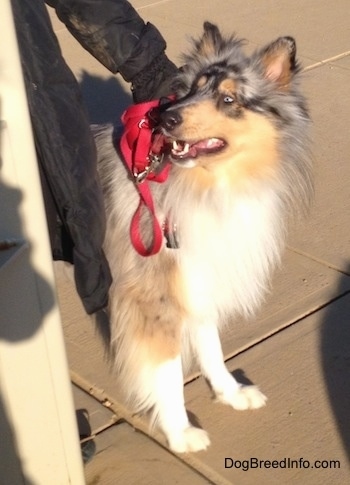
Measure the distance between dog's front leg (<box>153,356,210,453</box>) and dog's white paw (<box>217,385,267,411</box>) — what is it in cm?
26

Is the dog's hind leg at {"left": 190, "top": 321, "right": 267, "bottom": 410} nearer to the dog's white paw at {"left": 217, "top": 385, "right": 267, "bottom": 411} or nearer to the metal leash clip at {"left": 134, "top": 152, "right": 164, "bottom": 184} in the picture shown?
the dog's white paw at {"left": 217, "top": 385, "right": 267, "bottom": 411}

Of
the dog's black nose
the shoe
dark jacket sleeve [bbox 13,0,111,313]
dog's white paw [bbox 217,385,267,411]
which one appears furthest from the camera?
dog's white paw [bbox 217,385,267,411]

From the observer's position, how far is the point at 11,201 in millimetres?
2645

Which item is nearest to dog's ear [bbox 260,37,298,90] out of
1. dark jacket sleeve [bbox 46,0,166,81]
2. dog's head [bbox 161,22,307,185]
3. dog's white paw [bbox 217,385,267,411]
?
dog's head [bbox 161,22,307,185]

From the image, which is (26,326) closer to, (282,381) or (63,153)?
(63,153)

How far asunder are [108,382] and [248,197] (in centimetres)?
120

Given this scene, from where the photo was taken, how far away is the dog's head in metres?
3.31

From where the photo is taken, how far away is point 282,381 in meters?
4.04

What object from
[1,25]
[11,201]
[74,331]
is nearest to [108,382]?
[74,331]

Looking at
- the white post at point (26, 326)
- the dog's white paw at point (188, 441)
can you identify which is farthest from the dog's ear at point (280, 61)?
the dog's white paw at point (188, 441)

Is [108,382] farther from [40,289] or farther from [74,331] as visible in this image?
[40,289]

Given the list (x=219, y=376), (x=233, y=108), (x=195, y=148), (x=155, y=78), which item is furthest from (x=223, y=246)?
(x=155, y=78)

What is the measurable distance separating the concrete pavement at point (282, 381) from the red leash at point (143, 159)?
0.67m

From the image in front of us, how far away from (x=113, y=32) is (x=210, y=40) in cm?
41
